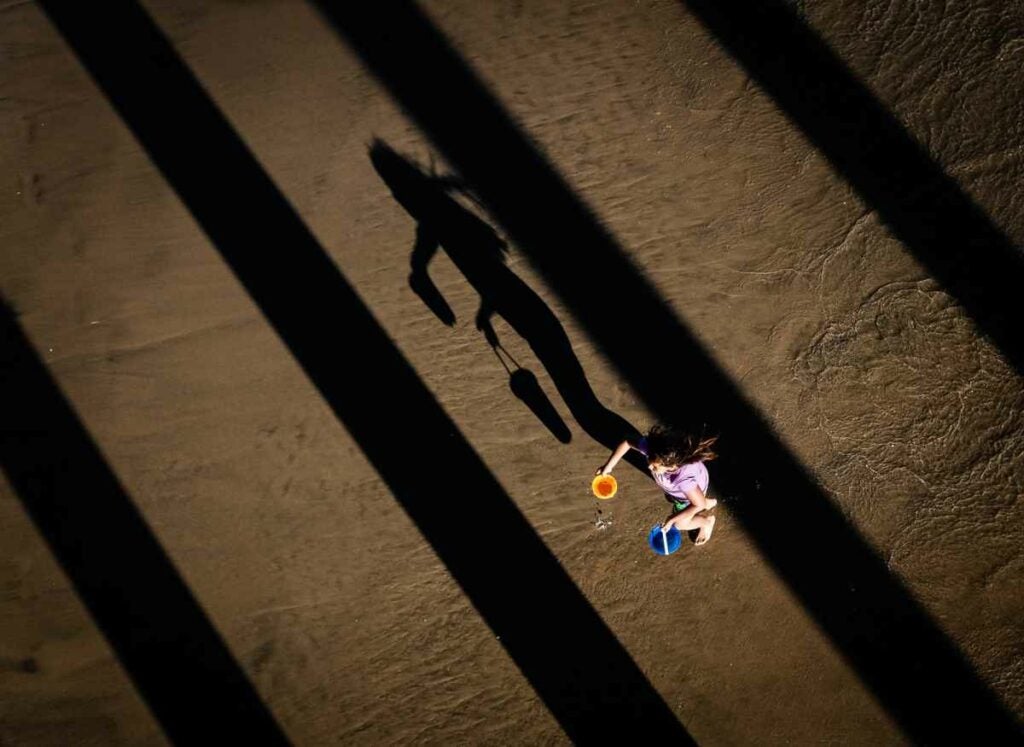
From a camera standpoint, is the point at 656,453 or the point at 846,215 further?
the point at 846,215

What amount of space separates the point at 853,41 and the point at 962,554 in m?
4.19

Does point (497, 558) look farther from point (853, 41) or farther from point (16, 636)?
point (853, 41)

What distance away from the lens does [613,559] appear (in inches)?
213

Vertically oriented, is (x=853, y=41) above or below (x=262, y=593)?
above

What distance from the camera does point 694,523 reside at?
17.3 ft

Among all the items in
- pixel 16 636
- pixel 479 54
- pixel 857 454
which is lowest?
pixel 857 454

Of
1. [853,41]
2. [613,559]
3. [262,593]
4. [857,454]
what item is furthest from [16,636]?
[853,41]

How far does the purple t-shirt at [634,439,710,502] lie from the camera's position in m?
4.88

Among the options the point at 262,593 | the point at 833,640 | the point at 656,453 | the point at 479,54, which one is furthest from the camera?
the point at 479,54

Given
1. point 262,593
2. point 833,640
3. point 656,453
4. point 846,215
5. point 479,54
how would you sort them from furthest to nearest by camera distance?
point 479,54 → point 846,215 → point 262,593 → point 833,640 → point 656,453

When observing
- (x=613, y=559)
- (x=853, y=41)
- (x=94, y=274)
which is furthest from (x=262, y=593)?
(x=853, y=41)

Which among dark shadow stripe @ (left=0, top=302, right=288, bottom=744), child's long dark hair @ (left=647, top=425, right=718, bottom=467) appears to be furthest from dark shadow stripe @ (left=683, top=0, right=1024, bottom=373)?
dark shadow stripe @ (left=0, top=302, right=288, bottom=744)

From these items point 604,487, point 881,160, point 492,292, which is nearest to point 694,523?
point 604,487

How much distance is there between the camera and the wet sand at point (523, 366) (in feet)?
17.2
